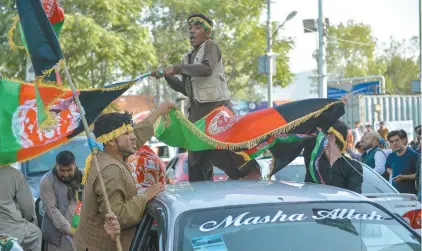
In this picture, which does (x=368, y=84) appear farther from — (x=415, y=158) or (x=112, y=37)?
(x=415, y=158)

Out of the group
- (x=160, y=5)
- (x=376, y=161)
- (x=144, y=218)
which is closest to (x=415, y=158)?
(x=376, y=161)

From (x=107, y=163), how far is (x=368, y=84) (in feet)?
111

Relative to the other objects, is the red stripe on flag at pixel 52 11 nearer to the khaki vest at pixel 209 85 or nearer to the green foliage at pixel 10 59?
the khaki vest at pixel 209 85

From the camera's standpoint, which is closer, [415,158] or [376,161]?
[415,158]

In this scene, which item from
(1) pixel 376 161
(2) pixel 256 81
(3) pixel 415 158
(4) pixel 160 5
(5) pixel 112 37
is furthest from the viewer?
(2) pixel 256 81

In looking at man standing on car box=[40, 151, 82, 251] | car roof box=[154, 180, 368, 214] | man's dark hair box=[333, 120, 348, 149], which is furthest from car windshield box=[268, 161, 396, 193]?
car roof box=[154, 180, 368, 214]

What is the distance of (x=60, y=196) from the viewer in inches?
352

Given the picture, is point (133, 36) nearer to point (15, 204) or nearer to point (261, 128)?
point (15, 204)

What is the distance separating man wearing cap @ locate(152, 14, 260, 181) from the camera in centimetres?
678

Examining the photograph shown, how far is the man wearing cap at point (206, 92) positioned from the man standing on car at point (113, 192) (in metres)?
1.15

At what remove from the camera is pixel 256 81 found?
35.8 m

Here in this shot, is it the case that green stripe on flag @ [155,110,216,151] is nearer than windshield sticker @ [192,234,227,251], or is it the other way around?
windshield sticker @ [192,234,227,251]

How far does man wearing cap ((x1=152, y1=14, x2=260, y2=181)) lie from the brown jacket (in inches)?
57.5

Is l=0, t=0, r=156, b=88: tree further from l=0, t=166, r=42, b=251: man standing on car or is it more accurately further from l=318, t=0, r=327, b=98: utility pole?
l=0, t=166, r=42, b=251: man standing on car
